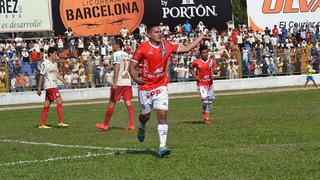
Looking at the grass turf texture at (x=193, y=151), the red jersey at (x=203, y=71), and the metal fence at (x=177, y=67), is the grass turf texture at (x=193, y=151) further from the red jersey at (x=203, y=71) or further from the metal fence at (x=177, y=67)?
the metal fence at (x=177, y=67)

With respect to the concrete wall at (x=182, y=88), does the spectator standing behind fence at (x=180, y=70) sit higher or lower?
higher

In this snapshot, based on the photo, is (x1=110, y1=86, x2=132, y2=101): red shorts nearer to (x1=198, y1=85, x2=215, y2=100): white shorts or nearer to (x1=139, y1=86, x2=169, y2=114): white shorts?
(x1=198, y1=85, x2=215, y2=100): white shorts

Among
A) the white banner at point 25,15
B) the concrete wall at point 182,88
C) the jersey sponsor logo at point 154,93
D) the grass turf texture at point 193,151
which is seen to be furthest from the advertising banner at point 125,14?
the jersey sponsor logo at point 154,93

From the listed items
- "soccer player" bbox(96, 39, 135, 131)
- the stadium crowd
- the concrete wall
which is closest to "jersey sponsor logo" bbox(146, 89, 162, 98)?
"soccer player" bbox(96, 39, 135, 131)

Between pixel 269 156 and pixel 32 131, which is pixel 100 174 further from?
pixel 32 131

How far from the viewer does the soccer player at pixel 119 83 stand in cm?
1673

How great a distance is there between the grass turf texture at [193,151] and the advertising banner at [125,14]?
2968cm

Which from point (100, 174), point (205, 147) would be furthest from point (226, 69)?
point (100, 174)

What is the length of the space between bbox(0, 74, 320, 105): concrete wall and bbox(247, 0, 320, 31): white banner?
387 inches

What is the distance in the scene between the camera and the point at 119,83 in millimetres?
17031

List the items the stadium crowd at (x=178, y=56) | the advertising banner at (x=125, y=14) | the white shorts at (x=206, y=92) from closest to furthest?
the white shorts at (x=206, y=92), the stadium crowd at (x=178, y=56), the advertising banner at (x=125, y=14)

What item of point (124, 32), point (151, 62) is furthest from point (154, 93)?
point (124, 32)

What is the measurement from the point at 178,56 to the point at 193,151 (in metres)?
29.9

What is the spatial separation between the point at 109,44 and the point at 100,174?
116 ft
